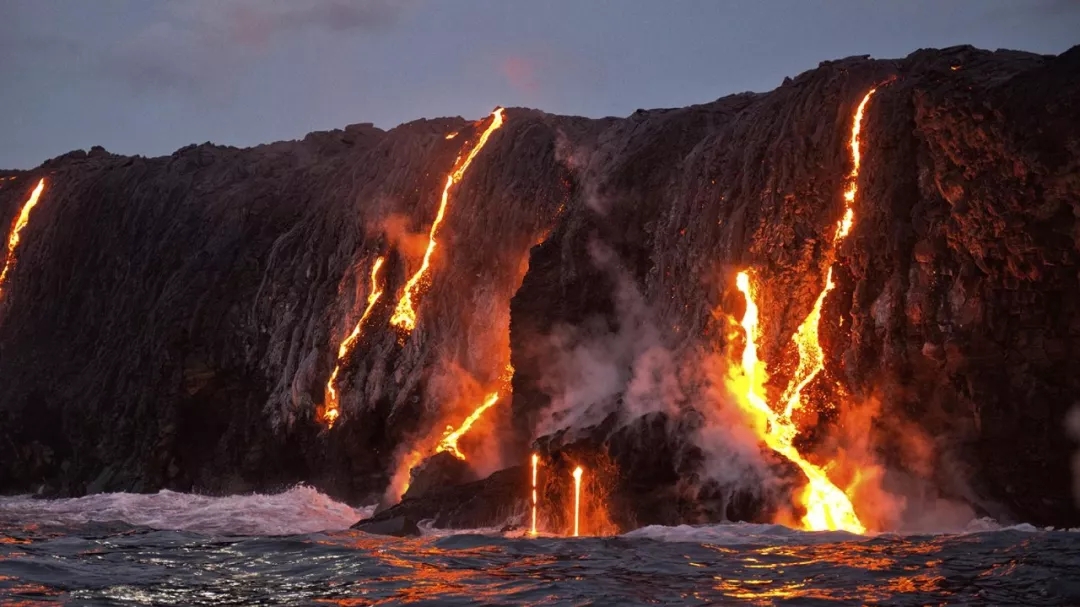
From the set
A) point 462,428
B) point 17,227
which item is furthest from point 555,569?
point 17,227

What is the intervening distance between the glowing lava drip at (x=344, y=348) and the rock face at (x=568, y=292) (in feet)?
0.91

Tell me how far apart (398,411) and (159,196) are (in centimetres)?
1428

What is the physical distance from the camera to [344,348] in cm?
2728

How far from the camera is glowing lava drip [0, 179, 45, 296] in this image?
36.9m

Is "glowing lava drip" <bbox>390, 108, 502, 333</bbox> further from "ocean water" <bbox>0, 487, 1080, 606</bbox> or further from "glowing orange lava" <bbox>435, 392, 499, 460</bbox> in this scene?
"ocean water" <bbox>0, 487, 1080, 606</bbox>

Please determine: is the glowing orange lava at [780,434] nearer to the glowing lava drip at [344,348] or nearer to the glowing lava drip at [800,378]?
the glowing lava drip at [800,378]

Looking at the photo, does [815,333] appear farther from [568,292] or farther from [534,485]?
[568,292]

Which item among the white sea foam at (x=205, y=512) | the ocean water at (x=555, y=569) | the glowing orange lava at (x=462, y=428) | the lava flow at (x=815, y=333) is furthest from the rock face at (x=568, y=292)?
the ocean water at (x=555, y=569)

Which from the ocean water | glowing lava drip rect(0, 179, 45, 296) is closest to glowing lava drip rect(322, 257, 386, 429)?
the ocean water

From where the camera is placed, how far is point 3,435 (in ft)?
108

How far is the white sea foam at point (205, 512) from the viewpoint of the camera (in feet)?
71.4

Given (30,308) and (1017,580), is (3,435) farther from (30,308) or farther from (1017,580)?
(1017,580)

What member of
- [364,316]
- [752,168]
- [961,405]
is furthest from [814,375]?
[364,316]

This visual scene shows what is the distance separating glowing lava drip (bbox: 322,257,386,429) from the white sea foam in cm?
170
